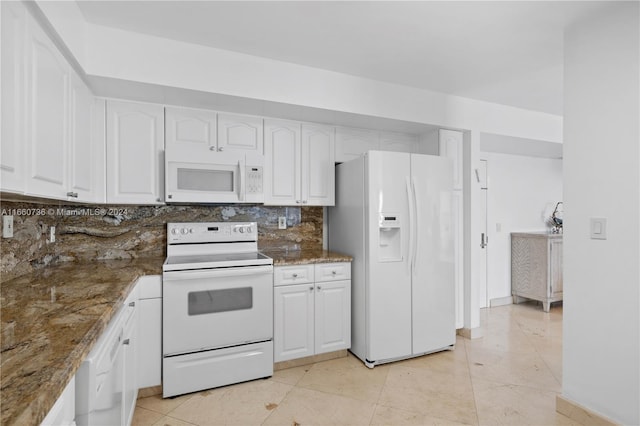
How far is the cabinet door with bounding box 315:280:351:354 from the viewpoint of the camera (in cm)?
282

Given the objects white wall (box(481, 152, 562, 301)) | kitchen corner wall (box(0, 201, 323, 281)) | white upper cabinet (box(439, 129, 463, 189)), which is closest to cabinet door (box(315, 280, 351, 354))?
kitchen corner wall (box(0, 201, 323, 281))

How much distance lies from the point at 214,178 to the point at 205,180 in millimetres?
70

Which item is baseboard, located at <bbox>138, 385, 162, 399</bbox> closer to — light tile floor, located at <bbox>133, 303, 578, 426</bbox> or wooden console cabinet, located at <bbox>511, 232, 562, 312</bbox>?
light tile floor, located at <bbox>133, 303, 578, 426</bbox>

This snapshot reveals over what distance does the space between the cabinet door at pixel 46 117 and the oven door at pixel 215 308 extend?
918 mm

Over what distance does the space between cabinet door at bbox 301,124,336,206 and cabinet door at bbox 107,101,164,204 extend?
1183 millimetres

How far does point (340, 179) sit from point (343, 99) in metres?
0.73

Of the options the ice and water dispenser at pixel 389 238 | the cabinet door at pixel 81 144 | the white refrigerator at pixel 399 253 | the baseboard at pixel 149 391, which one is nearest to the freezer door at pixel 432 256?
the white refrigerator at pixel 399 253

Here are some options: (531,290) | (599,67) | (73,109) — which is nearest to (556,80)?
(599,67)

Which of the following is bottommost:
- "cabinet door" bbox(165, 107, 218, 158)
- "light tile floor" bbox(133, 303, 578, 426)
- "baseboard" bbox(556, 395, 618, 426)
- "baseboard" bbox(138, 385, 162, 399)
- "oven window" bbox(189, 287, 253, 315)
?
"light tile floor" bbox(133, 303, 578, 426)

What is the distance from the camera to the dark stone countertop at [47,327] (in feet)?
2.50

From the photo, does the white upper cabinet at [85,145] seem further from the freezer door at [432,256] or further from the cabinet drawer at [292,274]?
the freezer door at [432,256]

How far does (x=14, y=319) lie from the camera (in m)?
1.25

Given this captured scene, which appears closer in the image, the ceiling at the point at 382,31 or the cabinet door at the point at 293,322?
the ceiling at the point at 382,31

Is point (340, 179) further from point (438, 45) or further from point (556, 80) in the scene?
point (556, 80)
